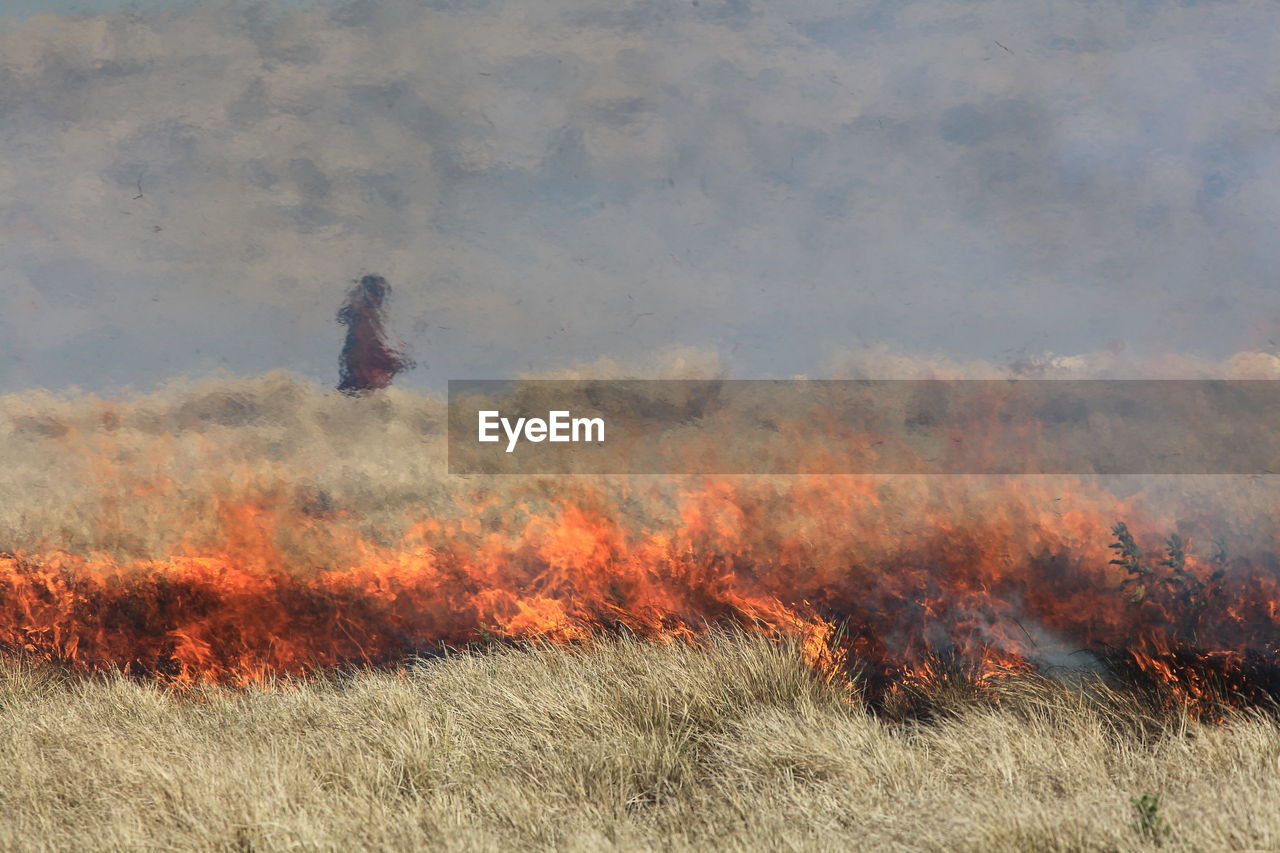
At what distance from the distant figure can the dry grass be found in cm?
268

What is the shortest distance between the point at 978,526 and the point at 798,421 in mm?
1818

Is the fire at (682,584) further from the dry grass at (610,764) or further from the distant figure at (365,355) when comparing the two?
the distant figure at (365,355)

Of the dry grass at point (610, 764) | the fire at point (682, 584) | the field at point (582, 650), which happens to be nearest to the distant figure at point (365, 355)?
the field at point (582, 650)

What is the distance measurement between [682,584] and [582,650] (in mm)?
1023

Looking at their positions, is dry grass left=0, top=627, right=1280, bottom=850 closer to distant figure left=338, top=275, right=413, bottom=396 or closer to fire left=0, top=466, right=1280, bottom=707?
fire left=0, top=466, right=1280, bottom=707

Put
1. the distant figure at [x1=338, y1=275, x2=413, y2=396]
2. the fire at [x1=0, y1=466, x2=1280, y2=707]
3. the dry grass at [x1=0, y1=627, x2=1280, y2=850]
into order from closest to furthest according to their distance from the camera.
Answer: the dry grass at [x1=0, y1=627, x2=1280, y2=850]
the fire at [x1=0, y1=466, x2=1280, y2=707]
the distant figure at [x1=338, y1=275, x2=413, y2=396]

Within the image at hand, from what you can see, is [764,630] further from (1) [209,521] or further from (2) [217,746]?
(1) [209,521]

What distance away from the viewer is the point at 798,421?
8938mm

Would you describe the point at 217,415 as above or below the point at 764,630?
above

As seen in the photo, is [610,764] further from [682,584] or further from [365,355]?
[365,355]

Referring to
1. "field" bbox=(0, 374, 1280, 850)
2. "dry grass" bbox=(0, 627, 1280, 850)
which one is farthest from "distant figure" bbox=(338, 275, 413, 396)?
"dry grass" bbox=(0, 627, 1280, 850)

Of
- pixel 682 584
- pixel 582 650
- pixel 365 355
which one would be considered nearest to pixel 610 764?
pixel 582 650

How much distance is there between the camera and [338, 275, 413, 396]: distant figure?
903cm

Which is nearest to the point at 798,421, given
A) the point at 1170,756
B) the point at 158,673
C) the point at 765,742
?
the point at 765,742
